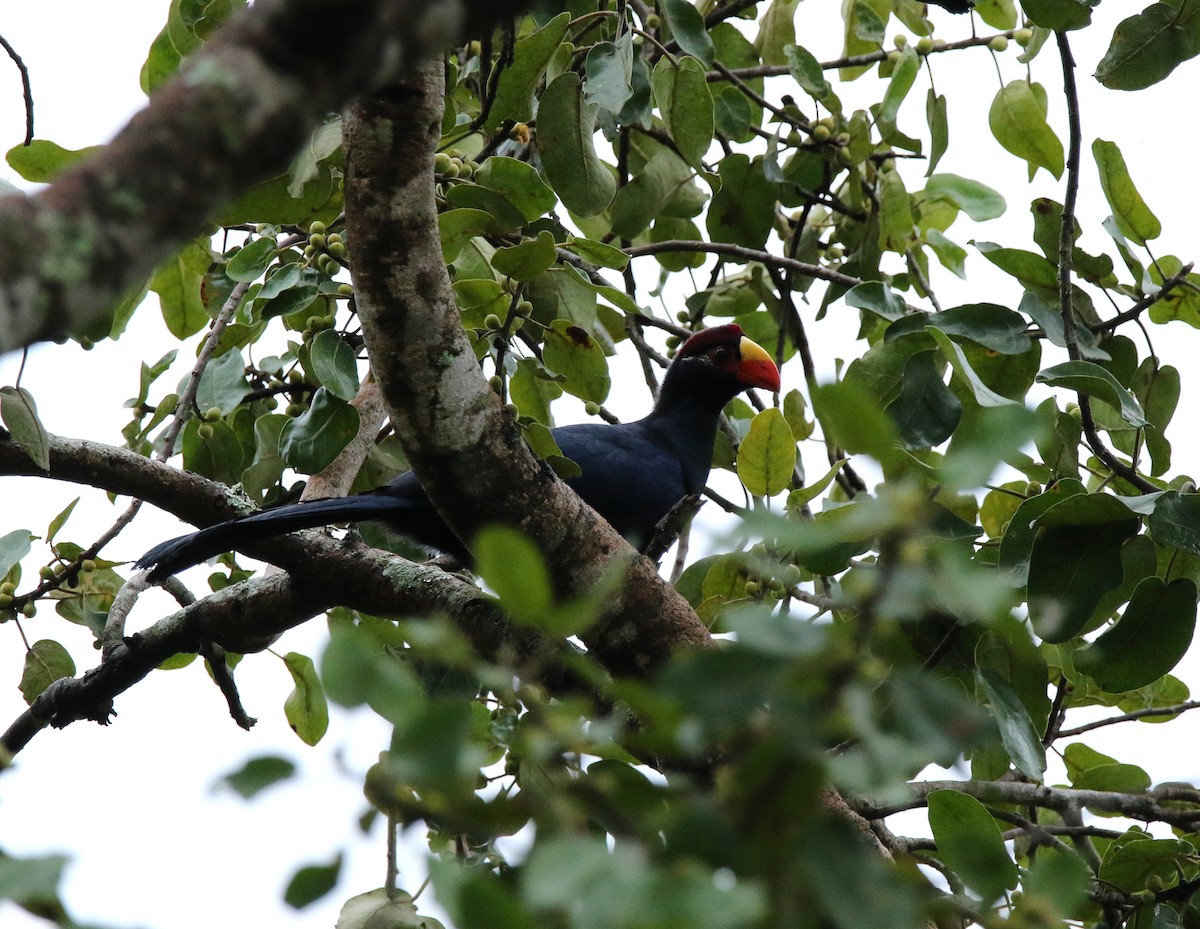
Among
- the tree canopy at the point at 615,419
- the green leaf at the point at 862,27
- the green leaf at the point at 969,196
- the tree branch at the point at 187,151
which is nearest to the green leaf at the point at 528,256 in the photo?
the tree canopy at the point at 615,419

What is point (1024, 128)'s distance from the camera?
3.02 metres

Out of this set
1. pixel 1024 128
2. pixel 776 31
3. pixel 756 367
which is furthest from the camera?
pixel 756 367

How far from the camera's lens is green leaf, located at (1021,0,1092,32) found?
2436mm

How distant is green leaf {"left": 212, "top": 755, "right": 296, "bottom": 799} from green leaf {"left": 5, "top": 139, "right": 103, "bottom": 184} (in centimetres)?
213

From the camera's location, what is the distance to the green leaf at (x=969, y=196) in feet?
11.9

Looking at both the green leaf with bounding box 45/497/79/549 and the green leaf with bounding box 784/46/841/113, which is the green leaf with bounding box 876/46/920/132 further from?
the green leaf with bounding box 45/497/79/549

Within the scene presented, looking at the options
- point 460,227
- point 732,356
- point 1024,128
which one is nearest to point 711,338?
point 732,356

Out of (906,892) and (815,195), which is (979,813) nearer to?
(906,892)

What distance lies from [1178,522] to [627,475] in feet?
6.69

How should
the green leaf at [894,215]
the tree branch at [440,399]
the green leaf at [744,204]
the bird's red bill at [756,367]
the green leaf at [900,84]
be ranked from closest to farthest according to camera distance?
the tree branch at [440,399]
the green leaf at [900,84]
the green leaf at [894,215]
the green leaf at [744,204]
the bird's red bill at [756,367]

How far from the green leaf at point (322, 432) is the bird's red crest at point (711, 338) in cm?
192

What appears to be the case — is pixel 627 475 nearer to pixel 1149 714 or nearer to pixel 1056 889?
pixel 1149 714

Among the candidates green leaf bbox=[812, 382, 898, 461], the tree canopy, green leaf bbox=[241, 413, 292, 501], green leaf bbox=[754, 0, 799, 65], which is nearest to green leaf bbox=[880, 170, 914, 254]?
the tree canopy

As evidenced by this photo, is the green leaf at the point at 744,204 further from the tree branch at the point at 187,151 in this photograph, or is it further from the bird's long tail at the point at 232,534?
the tree branch at the point at 187,151
